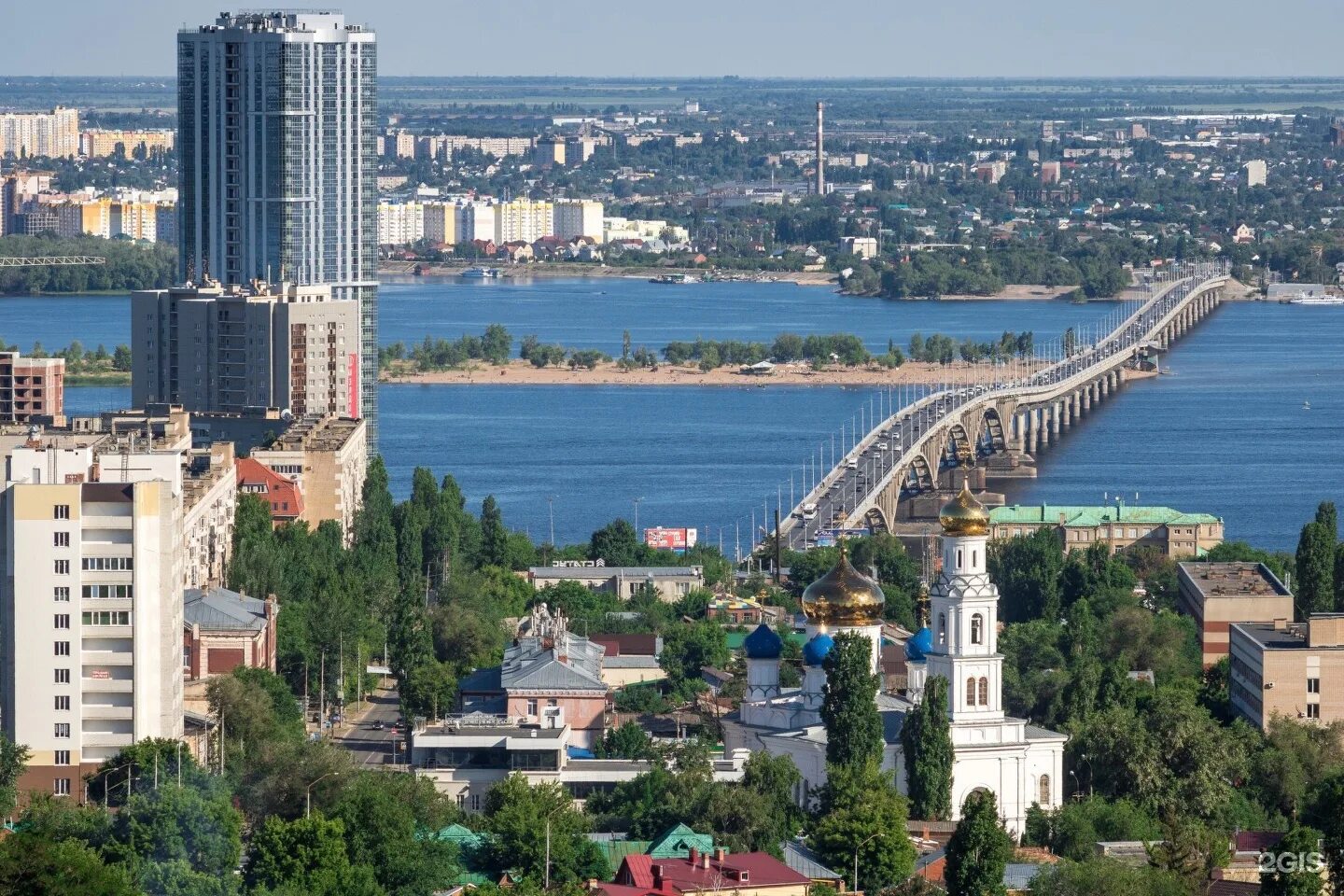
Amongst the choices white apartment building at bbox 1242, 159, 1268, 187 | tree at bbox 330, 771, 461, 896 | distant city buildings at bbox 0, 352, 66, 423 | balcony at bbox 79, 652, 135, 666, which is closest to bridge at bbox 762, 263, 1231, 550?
distant city buildings at bbox 0, 352, 66, 423

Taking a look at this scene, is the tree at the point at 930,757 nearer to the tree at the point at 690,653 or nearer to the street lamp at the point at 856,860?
the street lamp at the point at 856,860

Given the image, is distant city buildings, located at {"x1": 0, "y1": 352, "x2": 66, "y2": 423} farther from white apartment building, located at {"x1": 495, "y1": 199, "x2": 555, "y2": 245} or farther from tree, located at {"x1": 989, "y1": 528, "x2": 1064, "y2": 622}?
white apartment building, located at {"x1": 495, "y1": 199, "x2": 555, "y2": 245}

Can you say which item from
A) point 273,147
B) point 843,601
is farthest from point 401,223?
point 843,601

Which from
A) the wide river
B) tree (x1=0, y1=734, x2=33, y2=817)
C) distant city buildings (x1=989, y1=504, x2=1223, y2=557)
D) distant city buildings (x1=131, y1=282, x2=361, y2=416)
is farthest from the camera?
the wide river

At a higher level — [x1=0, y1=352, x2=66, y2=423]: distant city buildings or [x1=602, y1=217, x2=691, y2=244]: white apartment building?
[x1=0, y1=352, x2=66, y2=423]: distant city buildings

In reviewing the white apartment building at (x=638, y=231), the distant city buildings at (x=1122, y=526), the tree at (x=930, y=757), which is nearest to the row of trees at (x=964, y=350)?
the distant city buildings at (x=1122, y=526)

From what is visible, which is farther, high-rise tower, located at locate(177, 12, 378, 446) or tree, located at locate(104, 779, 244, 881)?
high-rise tower, located at locate(177, 12, 378, 446)

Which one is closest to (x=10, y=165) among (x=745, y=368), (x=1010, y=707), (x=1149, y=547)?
(x=745, y=368)

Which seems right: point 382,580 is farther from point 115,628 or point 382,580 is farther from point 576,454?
point 576,454
